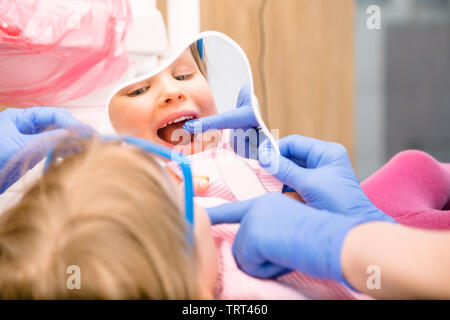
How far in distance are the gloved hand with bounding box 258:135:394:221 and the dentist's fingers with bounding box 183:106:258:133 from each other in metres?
0.04

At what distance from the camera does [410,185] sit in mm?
922

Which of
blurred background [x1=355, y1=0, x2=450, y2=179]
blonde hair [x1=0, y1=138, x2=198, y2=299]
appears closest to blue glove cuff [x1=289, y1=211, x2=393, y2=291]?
blonde hair [x1=0, y1=138, x2=198, y2=299]

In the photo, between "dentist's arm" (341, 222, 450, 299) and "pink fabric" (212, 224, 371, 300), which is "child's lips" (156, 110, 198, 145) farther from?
"dentist's arm" (341, 222, 450, 299)

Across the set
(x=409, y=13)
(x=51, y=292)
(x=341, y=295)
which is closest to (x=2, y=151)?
(x=51, y=292)

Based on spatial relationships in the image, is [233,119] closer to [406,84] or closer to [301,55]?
[301,55]

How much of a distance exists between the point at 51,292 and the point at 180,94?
40cm

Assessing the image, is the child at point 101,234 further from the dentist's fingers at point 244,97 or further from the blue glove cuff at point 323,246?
the dentist's fingers at point 244,97

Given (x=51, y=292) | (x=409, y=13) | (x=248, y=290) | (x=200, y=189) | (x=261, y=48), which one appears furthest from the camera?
(x=409, y=13)

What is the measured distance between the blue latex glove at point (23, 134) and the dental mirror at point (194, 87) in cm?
11

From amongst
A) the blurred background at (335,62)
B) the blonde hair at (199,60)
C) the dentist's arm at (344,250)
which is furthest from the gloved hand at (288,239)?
the blurred background at (335,62)

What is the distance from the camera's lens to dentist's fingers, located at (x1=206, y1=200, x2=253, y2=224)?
0.52 metres

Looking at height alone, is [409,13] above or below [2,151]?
above

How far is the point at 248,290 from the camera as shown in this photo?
447 mm

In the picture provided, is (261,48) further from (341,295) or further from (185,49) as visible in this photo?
(341,295)
